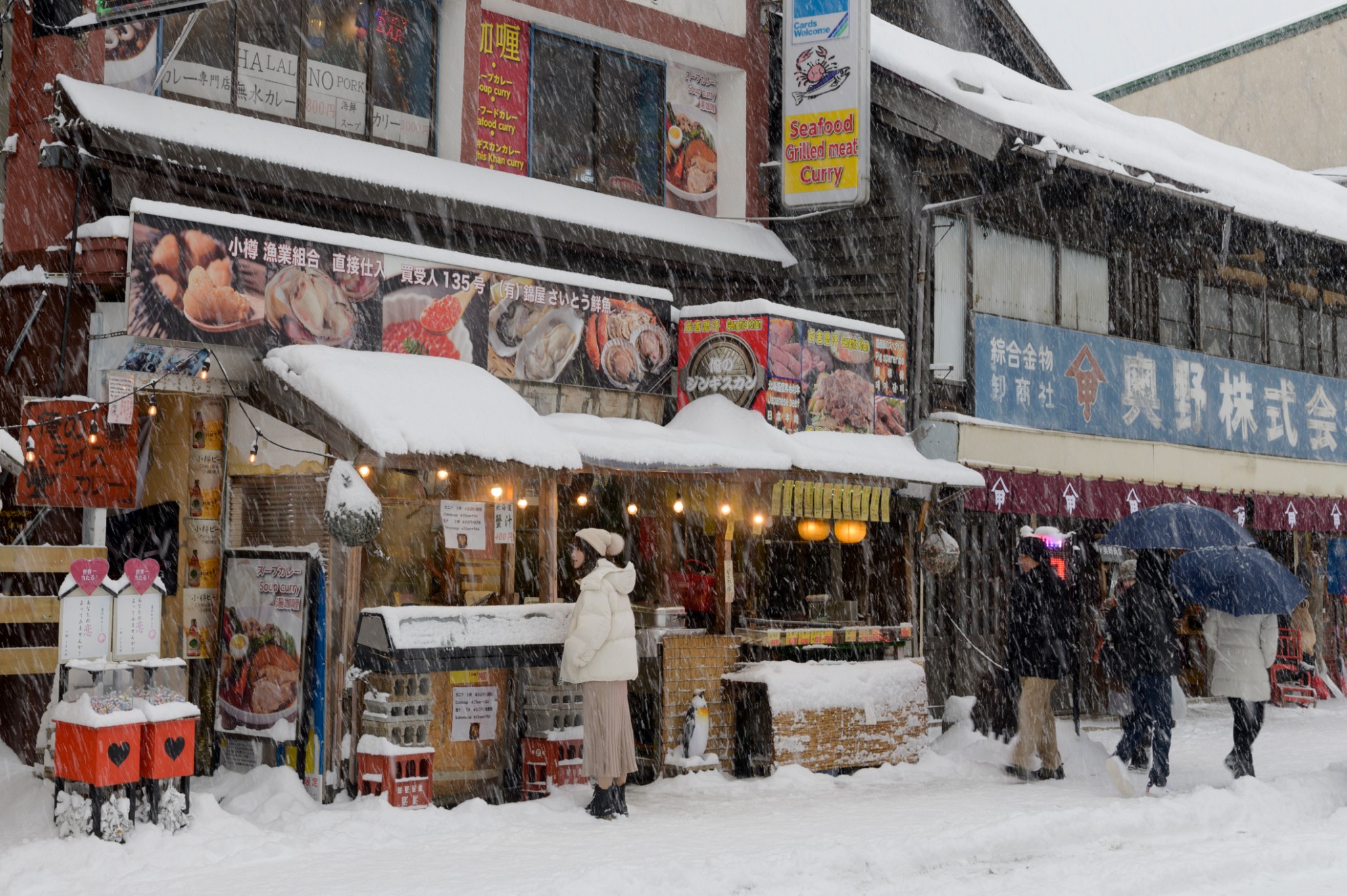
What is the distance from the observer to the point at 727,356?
13281 millimetres

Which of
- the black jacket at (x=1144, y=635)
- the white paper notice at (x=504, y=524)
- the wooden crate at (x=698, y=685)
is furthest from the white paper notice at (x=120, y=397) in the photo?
the black jacket at (x=1144, y=635)

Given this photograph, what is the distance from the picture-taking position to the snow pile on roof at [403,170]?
1123 cm

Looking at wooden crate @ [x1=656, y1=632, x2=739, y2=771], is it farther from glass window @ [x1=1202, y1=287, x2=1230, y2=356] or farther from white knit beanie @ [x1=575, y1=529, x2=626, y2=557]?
glass window @ [x1=1202, y1=287, x2=1230, y2=356]

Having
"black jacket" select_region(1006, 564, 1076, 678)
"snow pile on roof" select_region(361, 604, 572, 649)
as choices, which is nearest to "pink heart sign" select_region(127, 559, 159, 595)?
"snow pile on roof" select_region(361, 604, 572, 649)

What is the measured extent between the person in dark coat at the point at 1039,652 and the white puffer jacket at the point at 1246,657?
4.09ft

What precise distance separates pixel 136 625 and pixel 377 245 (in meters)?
3.94

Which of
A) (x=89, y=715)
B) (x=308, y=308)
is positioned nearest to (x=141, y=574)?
(x=89, y=715)

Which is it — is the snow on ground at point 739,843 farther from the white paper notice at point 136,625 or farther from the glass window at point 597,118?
the glass window at point 597,118

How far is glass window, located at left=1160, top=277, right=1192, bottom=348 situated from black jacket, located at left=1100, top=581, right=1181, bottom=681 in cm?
854

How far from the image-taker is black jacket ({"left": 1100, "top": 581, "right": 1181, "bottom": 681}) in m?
11.1

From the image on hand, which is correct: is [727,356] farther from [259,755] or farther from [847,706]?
[259,755]

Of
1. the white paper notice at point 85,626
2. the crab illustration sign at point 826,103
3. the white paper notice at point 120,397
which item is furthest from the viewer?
the crab illustration sign at point 826,103

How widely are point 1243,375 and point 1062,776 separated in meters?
9.58

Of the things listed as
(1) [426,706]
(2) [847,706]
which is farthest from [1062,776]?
(1) [426,706]
